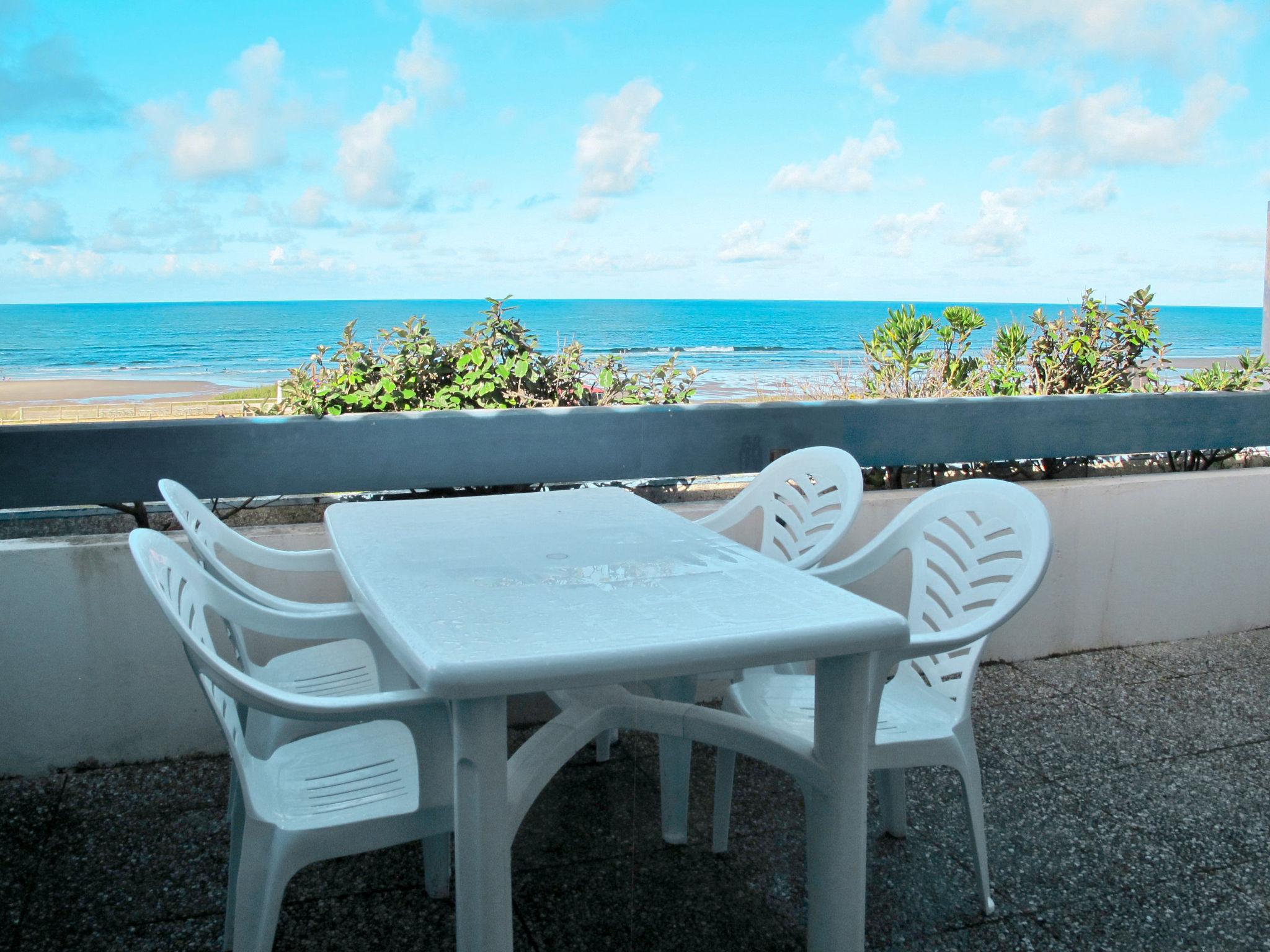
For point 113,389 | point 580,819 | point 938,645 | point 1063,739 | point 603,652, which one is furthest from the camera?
point 113,389

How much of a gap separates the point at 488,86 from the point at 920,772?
63.1 ft

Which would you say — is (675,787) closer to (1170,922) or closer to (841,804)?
(841,804)

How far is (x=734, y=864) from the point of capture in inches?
78.3

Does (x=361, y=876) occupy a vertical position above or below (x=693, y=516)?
below

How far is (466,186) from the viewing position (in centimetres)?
2461

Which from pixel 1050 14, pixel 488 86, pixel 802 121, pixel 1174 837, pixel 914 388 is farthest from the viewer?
pixel 488 86

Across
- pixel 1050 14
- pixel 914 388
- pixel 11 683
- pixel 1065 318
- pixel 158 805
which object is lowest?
pixel 158 805

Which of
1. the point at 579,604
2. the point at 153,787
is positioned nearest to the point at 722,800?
the point at 579,604

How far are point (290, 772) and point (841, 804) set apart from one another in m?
0.88

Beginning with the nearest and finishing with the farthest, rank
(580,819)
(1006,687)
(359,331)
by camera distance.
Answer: (580,819)
(1006,687)
(359,331)

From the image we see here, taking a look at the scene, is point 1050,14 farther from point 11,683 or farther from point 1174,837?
point 11,683

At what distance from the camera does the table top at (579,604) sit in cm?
117

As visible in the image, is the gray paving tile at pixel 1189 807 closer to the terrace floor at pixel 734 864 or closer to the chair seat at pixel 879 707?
Result: the terrace floor at pixel 734 864

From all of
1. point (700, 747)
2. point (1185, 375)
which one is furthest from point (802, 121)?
point (700, 747)
